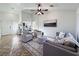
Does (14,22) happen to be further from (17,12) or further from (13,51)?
(13,51)

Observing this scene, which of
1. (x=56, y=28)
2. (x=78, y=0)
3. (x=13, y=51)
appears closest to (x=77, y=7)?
(x=78, y=0)

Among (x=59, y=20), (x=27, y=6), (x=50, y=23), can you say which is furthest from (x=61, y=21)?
(x=27, y=6)

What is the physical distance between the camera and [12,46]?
2.59 metres

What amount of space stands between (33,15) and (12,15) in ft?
1.38

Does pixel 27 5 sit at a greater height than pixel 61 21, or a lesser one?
greater

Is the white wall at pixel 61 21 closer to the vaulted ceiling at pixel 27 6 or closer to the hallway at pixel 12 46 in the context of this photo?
the vaulted ceiling at pixel 27 6

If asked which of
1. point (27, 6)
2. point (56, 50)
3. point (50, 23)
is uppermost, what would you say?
point (27, 6)

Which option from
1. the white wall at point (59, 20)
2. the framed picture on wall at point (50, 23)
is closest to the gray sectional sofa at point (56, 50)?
the white wall at point (59, 20)

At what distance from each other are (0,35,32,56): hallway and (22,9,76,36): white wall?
1.60 feet

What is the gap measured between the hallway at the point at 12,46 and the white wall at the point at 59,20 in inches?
19.2

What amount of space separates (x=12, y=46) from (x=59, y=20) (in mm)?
1082

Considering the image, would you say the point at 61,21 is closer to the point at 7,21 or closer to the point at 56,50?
the point at 56,50

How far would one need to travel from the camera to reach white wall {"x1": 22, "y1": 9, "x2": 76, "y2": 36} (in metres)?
2.54

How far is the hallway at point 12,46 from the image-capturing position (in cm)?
259
